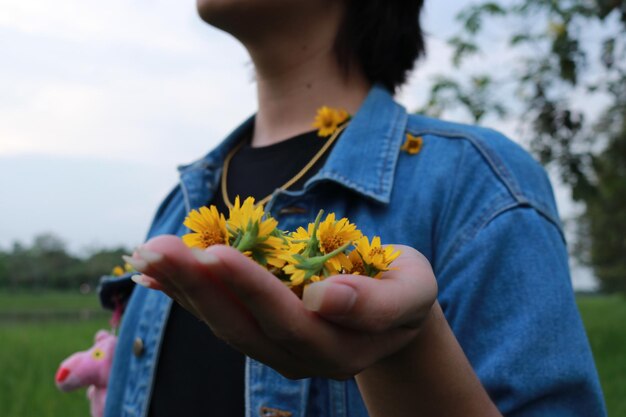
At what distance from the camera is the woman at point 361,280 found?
60cm

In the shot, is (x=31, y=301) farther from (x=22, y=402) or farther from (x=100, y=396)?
(x=100, y=396)

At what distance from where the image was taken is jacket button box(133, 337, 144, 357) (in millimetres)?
1456

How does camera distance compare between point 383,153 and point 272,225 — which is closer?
point 272,225

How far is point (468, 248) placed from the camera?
1.10 m

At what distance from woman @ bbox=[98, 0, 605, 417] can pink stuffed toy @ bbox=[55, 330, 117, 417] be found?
0.39ft

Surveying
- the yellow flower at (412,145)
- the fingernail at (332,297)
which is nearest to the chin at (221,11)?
the yellow flower at (412,145)

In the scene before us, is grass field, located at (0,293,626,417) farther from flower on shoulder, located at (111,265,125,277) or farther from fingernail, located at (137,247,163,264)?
fingernail, located at (137,247,163,264)

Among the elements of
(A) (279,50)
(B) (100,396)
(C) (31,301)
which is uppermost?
(A) (279,50)

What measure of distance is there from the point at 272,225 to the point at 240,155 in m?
0.97

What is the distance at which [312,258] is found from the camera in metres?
0.67

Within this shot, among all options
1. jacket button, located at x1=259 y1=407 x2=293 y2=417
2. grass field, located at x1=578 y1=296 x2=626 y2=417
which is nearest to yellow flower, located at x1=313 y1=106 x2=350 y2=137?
jacket button, located at x1=259 y1=407 x2=293 y2=417

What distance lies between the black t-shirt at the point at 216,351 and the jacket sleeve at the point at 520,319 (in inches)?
17.3

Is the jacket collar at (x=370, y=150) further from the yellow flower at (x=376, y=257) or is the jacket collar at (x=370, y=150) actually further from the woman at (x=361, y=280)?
the yellow flower at (x=376, y=257)

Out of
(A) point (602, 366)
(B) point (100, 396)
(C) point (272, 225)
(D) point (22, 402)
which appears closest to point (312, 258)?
(C) point (272, 225)
